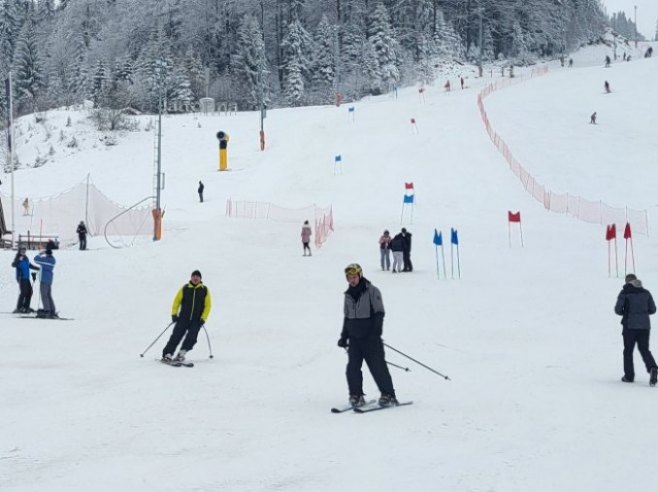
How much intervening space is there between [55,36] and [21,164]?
66.9 m

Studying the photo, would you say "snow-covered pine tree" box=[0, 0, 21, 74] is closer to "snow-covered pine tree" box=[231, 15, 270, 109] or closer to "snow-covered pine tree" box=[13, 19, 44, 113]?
"snow-covered pine tree" box=[13, 19, 44, 113]

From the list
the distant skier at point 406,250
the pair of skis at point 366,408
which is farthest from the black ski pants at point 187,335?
the distant skier at point 406,250

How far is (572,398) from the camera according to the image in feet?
31.9

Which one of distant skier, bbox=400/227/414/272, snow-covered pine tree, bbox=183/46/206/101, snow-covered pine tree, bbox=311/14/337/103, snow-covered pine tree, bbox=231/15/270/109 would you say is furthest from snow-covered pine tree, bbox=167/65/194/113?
distant skier, bbox=400/227/414/272

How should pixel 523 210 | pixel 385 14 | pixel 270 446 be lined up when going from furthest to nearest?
pixel 385 14 → pixel 523 210 → pixel 270 446

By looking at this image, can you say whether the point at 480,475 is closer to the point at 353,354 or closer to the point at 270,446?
the point at 270,446

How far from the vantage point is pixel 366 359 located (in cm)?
895

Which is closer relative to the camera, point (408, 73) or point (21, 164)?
point (21, 164)

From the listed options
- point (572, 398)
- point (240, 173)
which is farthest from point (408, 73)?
point (572, 398)

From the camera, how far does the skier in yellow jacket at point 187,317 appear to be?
12.0m

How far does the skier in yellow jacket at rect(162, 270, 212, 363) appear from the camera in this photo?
1204cm

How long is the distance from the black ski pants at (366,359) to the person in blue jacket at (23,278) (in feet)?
35.7

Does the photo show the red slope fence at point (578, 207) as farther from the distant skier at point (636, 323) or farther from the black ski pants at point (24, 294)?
the black ski pants at point (24, 294)

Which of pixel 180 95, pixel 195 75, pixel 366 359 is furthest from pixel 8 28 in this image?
pixel 366 359
